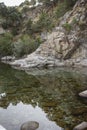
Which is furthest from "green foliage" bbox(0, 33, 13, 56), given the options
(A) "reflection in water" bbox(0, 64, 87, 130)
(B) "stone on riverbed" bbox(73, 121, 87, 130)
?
(B) "stone on riverbed" bbox(73, 121, 87, 130)

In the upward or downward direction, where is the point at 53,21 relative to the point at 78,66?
upward

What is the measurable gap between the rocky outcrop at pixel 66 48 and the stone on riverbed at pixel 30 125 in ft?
128

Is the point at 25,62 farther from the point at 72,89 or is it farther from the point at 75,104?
the point at 75,104

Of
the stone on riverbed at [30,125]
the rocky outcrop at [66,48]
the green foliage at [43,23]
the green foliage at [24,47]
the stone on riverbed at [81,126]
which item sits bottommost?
the stone on riverbed at [81,126]

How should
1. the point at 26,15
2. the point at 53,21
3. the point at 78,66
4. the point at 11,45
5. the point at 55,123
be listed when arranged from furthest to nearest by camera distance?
the point at 26,15 → the point at 53,21 → the point at 11,45 → the point at 78,66 → the point at 55,123

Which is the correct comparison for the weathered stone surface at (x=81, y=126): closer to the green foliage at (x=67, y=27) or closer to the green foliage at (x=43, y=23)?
the green foliage at (x=67, y=27)

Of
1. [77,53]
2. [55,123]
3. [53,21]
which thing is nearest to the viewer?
[55,123]

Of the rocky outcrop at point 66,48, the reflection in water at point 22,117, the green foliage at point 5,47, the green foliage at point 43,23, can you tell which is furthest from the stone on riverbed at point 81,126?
the green foliage at point 43,23

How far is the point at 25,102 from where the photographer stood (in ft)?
78.6

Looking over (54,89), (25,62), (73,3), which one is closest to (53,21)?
(73,3)

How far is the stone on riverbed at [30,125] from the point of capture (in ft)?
52.7

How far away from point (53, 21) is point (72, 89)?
55934mm

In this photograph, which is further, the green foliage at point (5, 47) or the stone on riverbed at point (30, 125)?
the green foliage at point (5, 47)

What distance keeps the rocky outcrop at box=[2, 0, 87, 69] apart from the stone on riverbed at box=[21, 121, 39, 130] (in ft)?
128
